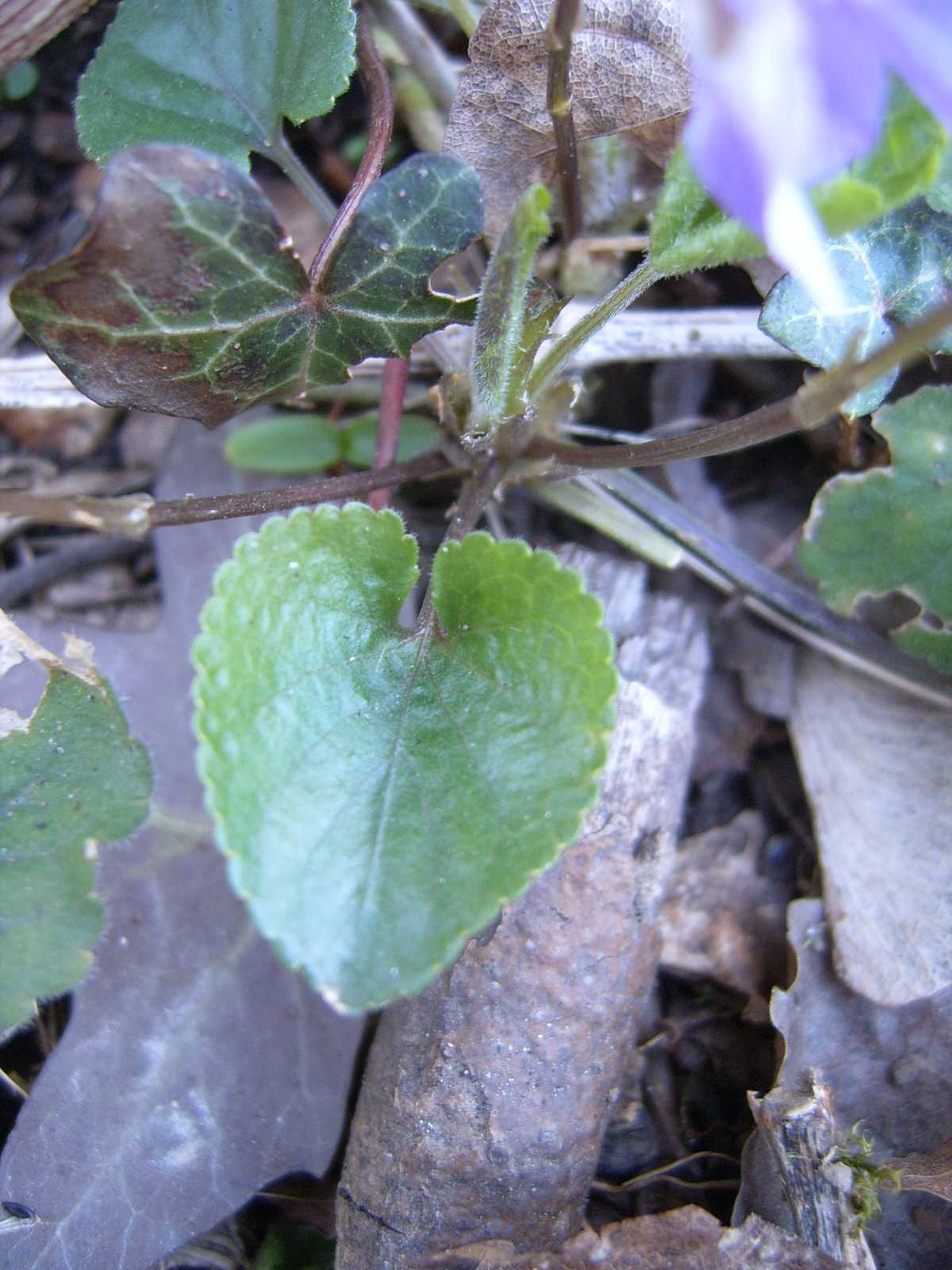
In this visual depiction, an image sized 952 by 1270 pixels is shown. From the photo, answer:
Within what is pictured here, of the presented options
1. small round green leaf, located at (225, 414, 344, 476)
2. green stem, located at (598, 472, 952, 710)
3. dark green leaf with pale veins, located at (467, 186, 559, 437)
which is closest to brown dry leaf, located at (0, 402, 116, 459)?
small round green leaf, located at (225, 414, 344, 476)

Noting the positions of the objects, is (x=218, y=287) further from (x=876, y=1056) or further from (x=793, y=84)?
(x=876, y=1056)

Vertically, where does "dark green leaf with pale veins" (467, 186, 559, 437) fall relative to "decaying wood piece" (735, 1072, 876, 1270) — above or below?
above

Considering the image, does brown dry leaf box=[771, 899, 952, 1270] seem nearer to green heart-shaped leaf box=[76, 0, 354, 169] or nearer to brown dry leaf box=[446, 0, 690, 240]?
brown dry leaf box=[446, 0, 690, 240]

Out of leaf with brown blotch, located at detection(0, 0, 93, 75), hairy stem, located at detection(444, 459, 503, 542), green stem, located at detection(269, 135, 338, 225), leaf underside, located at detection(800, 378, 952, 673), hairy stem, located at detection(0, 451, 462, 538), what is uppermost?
leaf with brown blotch, located at detection(0, 0, 93, 75)

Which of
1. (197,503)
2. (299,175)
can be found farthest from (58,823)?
(299,175)

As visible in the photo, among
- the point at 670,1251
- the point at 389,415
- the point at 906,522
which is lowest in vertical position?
the point at 670,1251

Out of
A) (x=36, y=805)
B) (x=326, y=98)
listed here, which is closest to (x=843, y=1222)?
Result: (x=36, y=805)

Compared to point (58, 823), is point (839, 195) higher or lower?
higher

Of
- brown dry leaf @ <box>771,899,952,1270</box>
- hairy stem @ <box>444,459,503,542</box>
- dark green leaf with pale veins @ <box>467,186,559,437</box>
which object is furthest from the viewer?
hairy stem @ <box>444,459,503,542</box>
